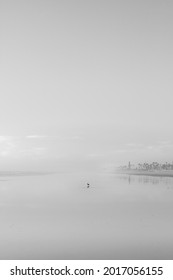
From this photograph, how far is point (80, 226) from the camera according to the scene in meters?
17.4

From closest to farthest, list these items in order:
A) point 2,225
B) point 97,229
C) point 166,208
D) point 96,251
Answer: point 96,251 < point 97,229 < point 2,225 < point 166,208

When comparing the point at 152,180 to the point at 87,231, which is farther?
the point at 152,180

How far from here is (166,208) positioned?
23.4m

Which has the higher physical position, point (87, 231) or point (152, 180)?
point (87, 231)

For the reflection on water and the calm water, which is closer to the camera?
the calm water

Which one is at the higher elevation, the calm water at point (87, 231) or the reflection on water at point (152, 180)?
the calm water at point (87, 231)

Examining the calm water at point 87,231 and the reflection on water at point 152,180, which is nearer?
the calm water at point 87,231

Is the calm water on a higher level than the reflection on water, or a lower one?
higher
